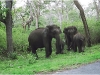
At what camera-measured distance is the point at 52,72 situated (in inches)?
391

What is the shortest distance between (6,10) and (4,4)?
3.24ft

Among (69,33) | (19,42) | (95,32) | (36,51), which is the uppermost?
(69,33)

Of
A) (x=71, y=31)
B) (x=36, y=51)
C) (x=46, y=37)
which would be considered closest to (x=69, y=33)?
(x=71, y=31)

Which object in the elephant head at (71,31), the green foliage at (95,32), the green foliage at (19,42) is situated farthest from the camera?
the green foliage at (95,32)

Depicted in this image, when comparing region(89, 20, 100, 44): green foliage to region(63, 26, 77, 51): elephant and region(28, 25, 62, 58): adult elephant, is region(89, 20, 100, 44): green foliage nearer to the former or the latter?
region(63, 26, 77, 51): elephant

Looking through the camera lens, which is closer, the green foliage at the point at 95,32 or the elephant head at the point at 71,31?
the elephant head at the point at 71,31

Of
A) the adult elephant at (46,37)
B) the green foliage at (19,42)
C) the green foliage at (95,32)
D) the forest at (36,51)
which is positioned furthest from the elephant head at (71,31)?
the green foliage at (95,32)

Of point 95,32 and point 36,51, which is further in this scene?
point 95,32

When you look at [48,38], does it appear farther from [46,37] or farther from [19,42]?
[19,42]

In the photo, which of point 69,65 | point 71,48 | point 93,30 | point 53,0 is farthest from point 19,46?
point 53,0

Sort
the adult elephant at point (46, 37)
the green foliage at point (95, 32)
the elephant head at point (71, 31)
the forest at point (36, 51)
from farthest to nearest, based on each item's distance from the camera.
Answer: the green foliage at point (95, 32), the elephant head at point (71, 31), the adult elephant at point (46, 37), the forest at point (36, 51)

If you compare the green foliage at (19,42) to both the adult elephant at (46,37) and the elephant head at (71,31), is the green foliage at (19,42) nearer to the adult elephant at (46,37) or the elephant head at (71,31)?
the adult elephant at (46,37)

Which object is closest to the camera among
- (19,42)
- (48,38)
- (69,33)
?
(48,38)

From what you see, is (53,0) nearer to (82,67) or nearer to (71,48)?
(71,48)
